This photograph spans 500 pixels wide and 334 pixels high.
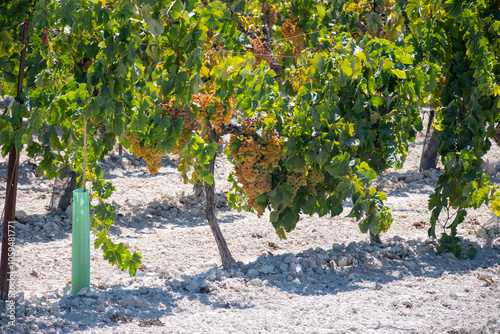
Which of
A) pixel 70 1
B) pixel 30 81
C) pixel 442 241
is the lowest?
pixel 442 241

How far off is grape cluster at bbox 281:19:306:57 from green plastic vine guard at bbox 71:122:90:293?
1987 millimetres

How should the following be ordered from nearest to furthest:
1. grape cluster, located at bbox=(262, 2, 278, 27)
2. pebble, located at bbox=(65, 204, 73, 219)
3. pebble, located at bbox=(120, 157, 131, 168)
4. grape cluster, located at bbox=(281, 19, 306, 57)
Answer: grape cluster, located at bbox=(281, 19, 306, 57)
grape cluster, located at bbox=(262, 2, 278, 27)
pebble, located at bbox=(65, 204, 73, 219)
pebble, located at bbox=(120, 157, 131, 168)

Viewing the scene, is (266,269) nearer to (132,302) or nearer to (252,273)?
(252,273)

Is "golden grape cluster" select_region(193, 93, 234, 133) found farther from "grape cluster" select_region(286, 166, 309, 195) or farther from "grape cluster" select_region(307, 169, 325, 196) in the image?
"grape cluster" select_region(307, 169, 325, 196)

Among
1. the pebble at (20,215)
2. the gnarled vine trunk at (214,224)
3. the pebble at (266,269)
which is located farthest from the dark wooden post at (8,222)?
the pebble at (20,215)

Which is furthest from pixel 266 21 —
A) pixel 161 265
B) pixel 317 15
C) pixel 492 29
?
pixel 161 265

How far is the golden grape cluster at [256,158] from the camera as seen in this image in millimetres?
3047

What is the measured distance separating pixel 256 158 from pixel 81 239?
1221mm

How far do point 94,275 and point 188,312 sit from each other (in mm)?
1229

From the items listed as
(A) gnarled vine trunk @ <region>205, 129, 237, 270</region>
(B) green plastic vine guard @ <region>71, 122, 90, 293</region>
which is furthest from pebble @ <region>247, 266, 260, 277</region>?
(B) green plastic vine guard @ <region>71, 122, 90, 293</region>

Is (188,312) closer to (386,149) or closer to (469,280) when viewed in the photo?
(386,149)

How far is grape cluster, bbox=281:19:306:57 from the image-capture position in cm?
399

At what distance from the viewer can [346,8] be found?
4.04 meters

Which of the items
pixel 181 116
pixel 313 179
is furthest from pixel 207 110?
pixel 313 179
